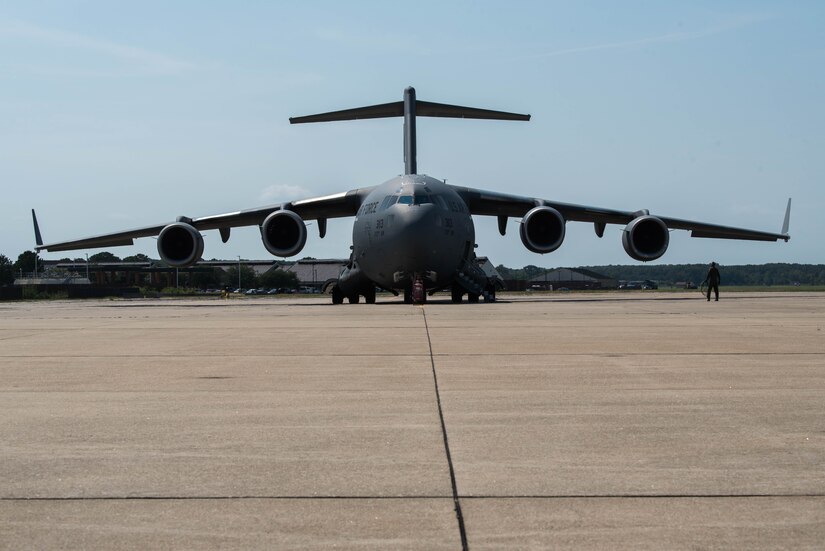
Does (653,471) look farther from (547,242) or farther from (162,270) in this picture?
(162,270)

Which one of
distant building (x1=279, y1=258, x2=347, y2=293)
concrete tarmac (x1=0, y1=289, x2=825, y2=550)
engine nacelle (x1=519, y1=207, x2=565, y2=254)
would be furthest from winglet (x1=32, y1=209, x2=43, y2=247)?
distant building (x1=279, y1=258, x2=347, y2=293)

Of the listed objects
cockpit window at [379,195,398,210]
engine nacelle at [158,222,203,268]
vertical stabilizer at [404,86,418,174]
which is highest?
vertical stabilizer at [404,86,418,174]

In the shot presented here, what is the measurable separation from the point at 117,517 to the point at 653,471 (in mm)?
2208

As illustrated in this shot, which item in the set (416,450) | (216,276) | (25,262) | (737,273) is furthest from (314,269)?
(416,450)

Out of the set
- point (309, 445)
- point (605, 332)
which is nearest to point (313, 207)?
point (605, 332)

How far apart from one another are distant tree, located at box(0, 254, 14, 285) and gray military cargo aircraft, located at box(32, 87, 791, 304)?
7092 cm

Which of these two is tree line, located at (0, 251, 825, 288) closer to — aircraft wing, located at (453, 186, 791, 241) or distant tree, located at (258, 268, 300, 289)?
distant tree, located at (258, 268, 300, 289)

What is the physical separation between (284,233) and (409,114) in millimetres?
5755

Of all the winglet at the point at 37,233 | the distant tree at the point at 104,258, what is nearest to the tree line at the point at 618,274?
the distant tree at the point at 104,258

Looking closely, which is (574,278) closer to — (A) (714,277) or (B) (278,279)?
(B) (278,279)

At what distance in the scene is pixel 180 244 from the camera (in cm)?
2742

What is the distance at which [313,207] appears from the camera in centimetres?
2895

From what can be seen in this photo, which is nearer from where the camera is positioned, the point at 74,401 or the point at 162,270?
the point at 74,401

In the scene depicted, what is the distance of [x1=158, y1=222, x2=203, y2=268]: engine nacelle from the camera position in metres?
27.0
